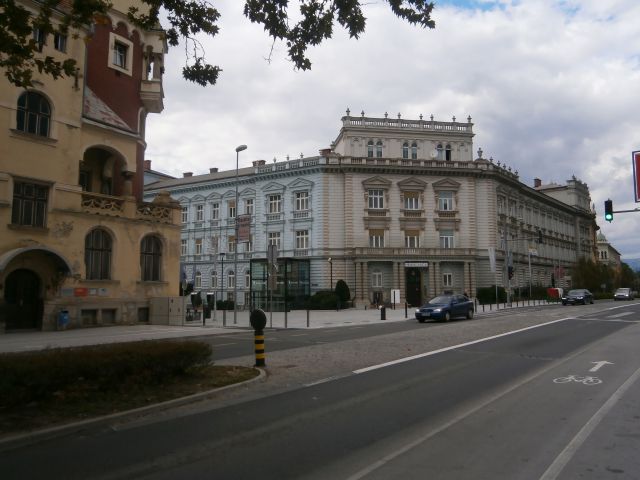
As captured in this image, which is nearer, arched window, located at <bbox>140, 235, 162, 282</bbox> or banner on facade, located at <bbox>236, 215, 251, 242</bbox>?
banner on facade, located at <bbox>236, 215, 251, 242</bbox>

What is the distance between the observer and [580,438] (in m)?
6.48

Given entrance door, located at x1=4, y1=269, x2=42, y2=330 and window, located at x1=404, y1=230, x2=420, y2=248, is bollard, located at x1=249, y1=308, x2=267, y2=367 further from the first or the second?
window, located at x1=404, y1=230, x2=420, y2=248

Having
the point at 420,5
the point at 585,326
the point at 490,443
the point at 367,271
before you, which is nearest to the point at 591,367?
the point at 490,443

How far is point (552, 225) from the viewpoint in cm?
7894

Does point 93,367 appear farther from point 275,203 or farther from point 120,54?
point 275,203

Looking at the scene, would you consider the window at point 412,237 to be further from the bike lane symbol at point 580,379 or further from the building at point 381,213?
the bike lane symbol at point 580,379

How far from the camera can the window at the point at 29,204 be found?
881 inches

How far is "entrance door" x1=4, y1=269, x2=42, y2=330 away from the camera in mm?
22438

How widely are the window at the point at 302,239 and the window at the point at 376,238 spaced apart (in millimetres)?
6455

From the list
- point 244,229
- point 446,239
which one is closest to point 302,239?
point 446,239

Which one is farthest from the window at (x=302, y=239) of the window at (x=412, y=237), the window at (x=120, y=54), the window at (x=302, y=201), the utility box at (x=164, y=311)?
the window at (x=120, y=54)

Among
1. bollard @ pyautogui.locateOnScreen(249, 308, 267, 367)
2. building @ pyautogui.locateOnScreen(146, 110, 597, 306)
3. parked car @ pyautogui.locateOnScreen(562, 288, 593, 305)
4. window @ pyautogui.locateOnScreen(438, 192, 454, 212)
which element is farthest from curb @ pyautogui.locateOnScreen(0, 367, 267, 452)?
window @ pyautogui.locateOnScreen(438, 192, 454, 212)

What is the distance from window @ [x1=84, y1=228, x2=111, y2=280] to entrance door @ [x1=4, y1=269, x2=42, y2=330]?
2.52 meters

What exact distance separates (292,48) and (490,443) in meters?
Result: 7.06
